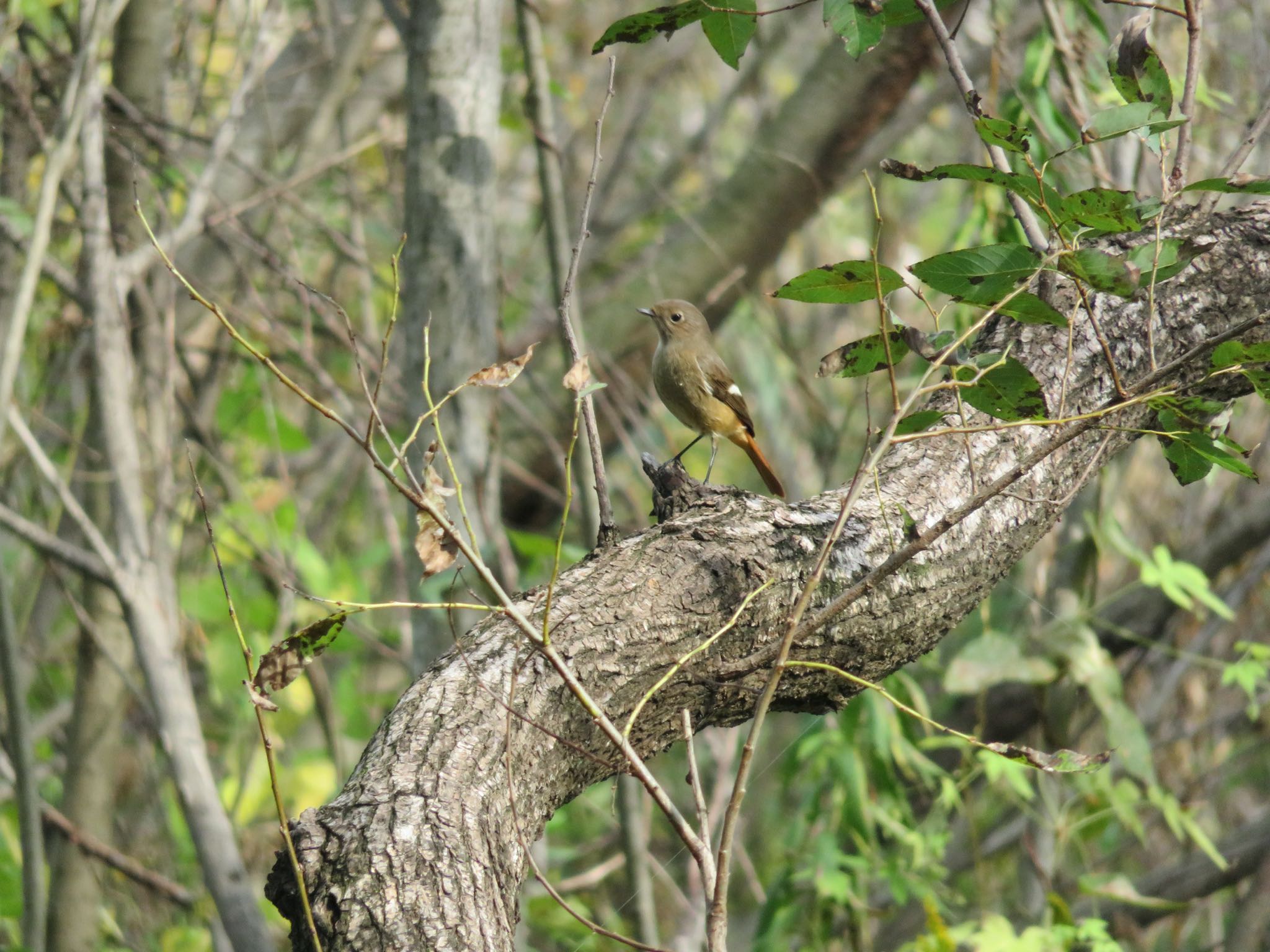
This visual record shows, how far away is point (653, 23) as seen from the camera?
183 cm

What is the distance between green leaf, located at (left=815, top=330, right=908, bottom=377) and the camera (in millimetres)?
1817

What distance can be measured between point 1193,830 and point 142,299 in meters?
4.06

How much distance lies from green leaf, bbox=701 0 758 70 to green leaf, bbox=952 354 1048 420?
649 mm

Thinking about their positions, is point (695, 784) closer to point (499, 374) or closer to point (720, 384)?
point (499, 374)

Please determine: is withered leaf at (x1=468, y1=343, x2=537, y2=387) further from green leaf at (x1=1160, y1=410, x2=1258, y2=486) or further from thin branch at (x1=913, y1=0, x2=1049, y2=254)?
green leaf at (x1=1160, y1=410, x2=1258, y2=486)

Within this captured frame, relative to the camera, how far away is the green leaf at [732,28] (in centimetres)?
189

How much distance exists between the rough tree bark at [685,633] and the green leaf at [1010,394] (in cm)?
9

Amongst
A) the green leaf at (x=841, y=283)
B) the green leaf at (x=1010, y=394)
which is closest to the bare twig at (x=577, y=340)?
the green leaf at (x=841, y=283)

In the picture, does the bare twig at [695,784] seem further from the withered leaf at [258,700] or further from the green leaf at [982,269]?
the green leaf at [982,269]

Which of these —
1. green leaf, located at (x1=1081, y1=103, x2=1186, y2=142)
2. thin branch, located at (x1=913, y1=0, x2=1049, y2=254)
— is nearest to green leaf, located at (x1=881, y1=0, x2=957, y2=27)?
thin branch, located at (x1=913, y1=0, x2=1049, y2=254)

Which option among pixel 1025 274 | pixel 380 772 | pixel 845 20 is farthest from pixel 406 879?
pixel 845 20

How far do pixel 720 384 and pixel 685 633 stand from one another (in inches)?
97.2

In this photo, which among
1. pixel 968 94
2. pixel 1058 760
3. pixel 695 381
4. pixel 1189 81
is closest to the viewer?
pixel 1058 760

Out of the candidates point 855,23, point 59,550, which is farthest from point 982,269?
point 59,550
